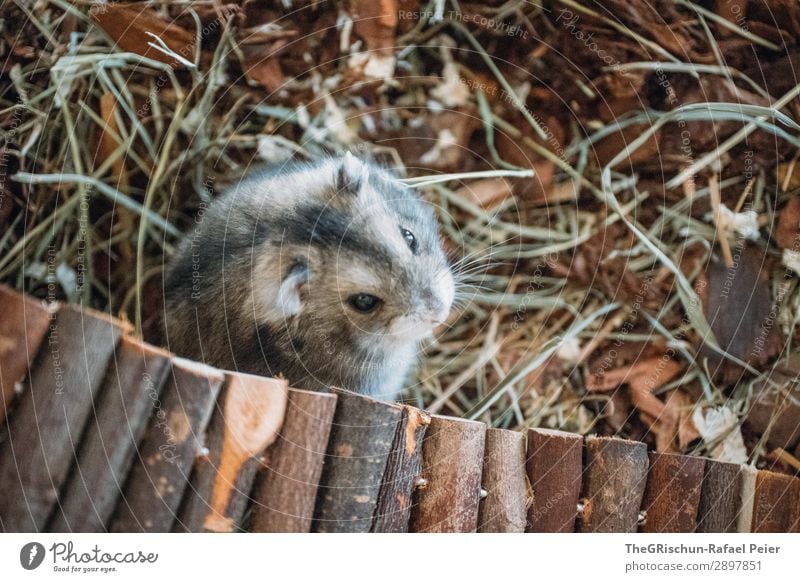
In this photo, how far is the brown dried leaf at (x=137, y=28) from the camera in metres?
1.07

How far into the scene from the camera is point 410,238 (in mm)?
1207

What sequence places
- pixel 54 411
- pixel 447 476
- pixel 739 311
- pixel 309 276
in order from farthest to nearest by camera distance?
pixel 739 311
pixel 309 276
pixel 447 476
pixel 54 411

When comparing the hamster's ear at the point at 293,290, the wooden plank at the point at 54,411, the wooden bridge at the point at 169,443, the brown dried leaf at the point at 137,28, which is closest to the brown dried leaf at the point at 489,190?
the hamster's ear at the point at 293,290

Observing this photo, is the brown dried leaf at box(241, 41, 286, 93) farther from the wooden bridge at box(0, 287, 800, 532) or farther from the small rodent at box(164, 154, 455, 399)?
the wooden bridge at box(0, 287, 800, 532)

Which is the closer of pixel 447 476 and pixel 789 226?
pixel 447 476

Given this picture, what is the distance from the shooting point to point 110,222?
1078mm

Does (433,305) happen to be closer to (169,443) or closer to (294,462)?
(294,462)

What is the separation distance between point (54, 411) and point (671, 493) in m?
0.96

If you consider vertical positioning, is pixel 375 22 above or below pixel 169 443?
above

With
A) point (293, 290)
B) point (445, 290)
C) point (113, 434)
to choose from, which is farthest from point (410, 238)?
point (113, 434)

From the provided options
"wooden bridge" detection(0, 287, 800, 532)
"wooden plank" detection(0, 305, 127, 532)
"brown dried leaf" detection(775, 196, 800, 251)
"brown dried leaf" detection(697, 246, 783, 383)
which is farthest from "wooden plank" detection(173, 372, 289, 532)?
"brown dried leaf" detection(775, 196, 800, 251)
